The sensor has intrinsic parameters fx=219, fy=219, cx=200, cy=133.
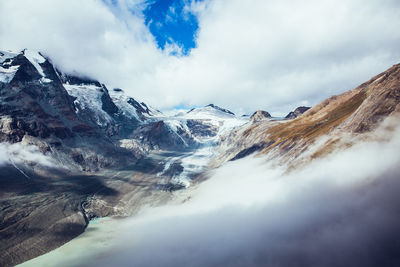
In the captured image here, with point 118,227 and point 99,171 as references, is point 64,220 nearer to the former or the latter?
point 118,227

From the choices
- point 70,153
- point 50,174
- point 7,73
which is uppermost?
point 7,73

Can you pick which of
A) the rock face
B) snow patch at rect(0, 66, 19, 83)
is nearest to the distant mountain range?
the rock face

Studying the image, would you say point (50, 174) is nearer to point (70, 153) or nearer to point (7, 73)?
point (70, 153)

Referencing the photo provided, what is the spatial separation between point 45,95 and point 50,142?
53.5m

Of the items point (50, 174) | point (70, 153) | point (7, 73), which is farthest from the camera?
point (7, 73)

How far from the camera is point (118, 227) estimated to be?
206ft

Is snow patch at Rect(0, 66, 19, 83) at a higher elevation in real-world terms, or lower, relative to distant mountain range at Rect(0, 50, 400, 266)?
higher

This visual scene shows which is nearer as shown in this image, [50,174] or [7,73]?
[50,174]

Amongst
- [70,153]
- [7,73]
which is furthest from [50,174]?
[7,73]

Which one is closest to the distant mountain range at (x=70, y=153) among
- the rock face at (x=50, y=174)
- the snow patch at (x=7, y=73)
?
the rock face at (x=50, y=174)

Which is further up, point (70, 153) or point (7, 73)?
point (7, 73)

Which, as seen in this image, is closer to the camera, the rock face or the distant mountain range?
the distant mountain range

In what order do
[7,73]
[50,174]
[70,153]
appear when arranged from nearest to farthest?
[50,174] < [70,153] < [7,73]

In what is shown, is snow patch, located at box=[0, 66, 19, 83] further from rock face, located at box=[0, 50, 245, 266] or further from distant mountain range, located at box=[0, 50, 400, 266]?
distant mountain range, located at box=[0, 50, 400, 266]
